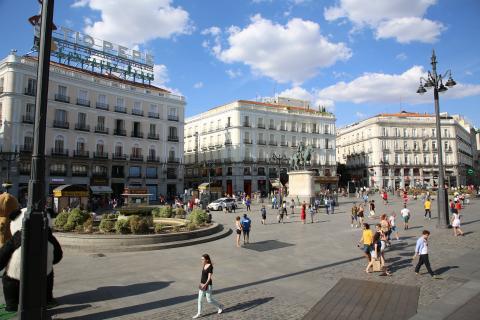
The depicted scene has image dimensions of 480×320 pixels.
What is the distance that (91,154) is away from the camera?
45594 millimetres

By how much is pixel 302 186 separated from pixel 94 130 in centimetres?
2764

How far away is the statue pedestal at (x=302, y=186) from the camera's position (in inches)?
1395

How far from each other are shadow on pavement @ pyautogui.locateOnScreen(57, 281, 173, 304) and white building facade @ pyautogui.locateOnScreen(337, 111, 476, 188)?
74.4 meters

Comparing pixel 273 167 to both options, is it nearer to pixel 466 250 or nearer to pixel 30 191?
pixel 466 250

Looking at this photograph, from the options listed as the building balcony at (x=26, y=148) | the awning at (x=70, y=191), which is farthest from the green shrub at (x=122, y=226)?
the building balcony at (x=26, y=148)

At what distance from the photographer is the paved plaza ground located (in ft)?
25.2

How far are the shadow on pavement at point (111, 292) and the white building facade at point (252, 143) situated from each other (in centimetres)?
4855

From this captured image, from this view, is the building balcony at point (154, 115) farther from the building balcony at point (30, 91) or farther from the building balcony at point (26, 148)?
the building balcony at point (26, 148)

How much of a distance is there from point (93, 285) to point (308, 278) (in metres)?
5.77

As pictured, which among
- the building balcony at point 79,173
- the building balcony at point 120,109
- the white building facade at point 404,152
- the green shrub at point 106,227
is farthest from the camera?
the white building facade at point 404,152

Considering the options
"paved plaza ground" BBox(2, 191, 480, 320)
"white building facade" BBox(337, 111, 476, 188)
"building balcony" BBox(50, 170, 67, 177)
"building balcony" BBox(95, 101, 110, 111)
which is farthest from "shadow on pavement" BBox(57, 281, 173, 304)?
"white building facade" BBox(337, 111, 476, 188)

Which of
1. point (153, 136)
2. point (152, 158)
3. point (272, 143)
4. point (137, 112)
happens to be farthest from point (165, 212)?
point (272, 143)

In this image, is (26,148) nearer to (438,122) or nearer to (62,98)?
(62,98)

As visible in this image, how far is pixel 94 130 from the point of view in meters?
46.3
